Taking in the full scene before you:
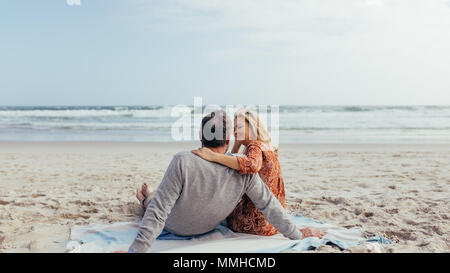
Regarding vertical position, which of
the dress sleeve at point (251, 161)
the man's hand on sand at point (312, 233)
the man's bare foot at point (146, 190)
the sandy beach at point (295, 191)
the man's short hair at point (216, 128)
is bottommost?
the sandy beach at point (295, 191)

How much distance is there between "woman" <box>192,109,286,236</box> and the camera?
2.65 meters

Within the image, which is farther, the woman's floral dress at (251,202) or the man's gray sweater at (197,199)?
the woman's floral dress at (251,202)

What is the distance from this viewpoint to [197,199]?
2.74 metres

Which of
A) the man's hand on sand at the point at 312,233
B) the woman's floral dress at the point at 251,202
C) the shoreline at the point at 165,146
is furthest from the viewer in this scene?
the shoreline at the point at 165,146

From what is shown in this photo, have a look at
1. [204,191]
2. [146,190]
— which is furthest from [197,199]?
[146,190]

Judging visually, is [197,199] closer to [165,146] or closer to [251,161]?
[251,161]

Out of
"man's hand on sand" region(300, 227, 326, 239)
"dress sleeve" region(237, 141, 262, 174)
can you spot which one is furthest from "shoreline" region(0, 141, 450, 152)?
"dress sleeve" region(237, 141, 262, 174)

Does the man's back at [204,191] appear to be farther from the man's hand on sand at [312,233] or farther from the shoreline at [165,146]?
the shoreline at [165,146]

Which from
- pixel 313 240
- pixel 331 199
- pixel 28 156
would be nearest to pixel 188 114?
pixel 28 156

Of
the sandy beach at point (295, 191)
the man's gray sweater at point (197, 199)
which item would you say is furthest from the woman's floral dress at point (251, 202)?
the sandy beach at point (295, 191)

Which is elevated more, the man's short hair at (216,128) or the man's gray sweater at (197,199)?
the man's short hair at (216,128)

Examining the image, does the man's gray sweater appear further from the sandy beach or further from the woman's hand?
the sandy beach

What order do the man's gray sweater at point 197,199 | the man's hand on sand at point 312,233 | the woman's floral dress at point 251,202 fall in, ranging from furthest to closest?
1. the man's hand on sand at point 312,233
2. the woman's floral dress at point 251,202
3. the man's gray sweater at point 197,199

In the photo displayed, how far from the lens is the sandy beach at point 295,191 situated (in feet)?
11.9
